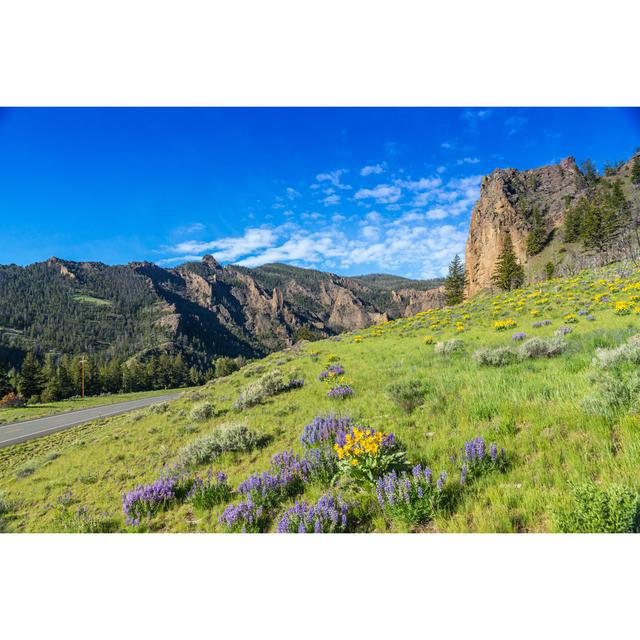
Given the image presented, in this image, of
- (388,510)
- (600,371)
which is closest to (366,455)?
(388,510)

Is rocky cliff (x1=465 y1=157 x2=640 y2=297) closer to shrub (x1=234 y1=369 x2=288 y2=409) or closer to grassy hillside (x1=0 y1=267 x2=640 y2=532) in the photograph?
grassy hillside (x1=0 y1=267 x2=640 y2=532)

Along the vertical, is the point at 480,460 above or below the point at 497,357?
below

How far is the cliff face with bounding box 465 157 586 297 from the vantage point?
300 feet

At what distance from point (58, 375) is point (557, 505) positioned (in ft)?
272

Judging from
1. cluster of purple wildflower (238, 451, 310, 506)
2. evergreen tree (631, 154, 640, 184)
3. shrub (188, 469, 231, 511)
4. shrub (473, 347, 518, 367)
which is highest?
evergreen tree (631, 154, 640, 184)

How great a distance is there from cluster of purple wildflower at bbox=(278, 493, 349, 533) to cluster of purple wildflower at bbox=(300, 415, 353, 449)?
156 centimetres

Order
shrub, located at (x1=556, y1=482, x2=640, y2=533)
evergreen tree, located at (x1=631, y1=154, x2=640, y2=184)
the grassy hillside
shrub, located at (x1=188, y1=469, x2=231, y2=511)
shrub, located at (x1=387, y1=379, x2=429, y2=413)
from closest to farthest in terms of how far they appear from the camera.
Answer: shrub, located at (x1=556, y1=482, x2=640, y2=533)
the grassy hillside
shrub, located at (x1=188, y1=469, x2=231, y2=511)
shrub, located at (x1=387, y1=379, x2=429, y2=413)
evergreen tree, located at (x1=631, y1=154, x2=640, y2=184)

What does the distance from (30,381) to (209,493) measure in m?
80.8

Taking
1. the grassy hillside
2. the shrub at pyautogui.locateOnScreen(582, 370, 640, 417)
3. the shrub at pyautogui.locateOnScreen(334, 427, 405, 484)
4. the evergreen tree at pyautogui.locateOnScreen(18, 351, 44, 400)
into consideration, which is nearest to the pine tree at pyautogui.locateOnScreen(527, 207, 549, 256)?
the grassy hillside

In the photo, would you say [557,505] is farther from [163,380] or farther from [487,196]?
[487,196]

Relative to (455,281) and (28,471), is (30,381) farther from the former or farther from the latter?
(455,281)

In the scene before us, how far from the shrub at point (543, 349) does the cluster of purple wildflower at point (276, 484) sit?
18.0 feet

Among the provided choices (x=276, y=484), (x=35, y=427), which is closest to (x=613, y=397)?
(x=276, y=484)

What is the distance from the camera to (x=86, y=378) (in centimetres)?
7012
